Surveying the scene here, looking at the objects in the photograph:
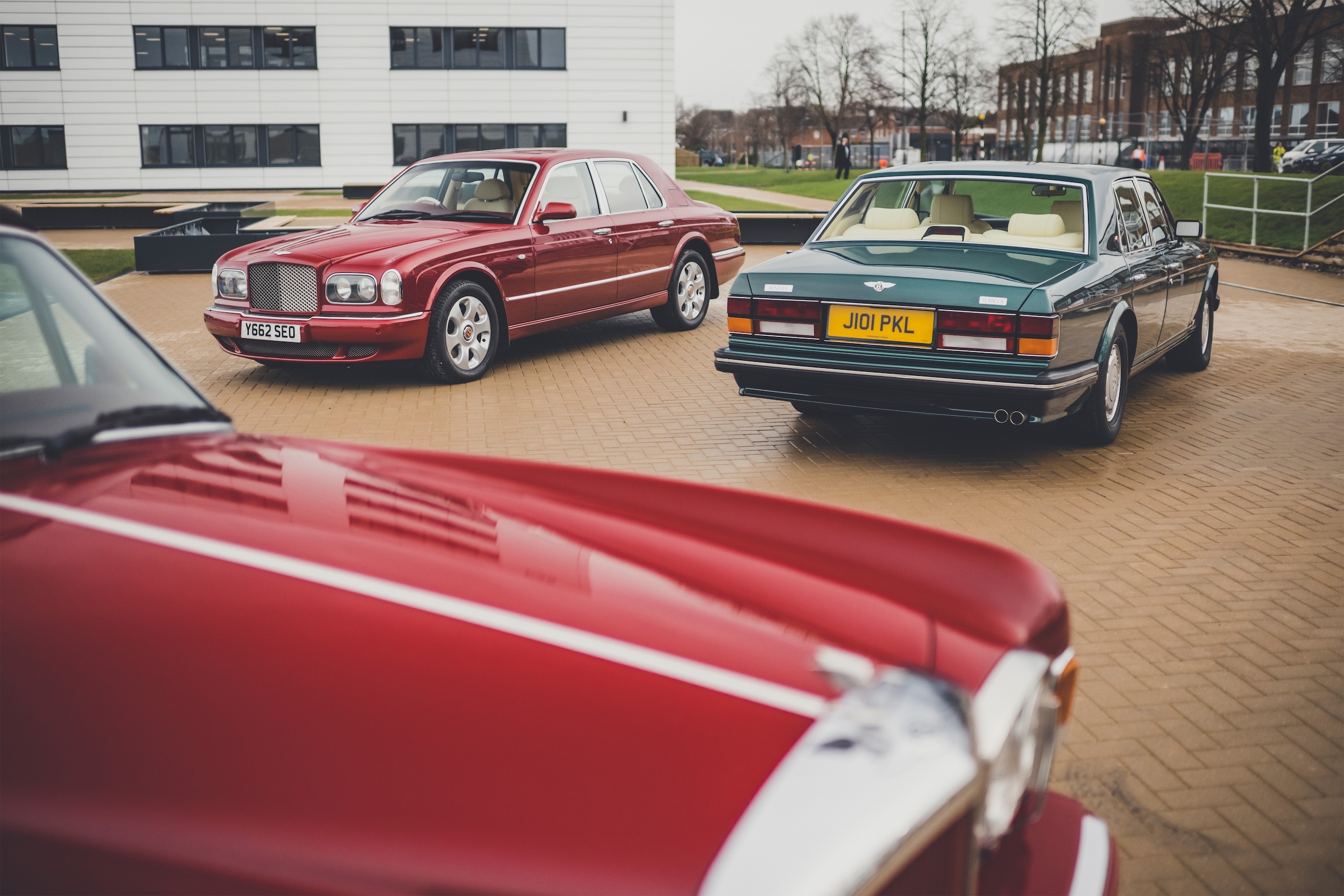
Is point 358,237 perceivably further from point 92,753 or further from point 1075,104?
point 1075,104

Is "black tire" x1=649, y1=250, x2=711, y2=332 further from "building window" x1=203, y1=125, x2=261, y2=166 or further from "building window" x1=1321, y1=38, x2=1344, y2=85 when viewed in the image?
"building window" x1=1321, y1=38, x2=1344, y2=85

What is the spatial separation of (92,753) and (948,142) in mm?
110099

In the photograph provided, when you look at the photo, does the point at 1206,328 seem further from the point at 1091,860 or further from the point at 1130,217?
the point at 1091,860

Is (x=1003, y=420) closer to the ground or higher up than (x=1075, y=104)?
closer to the ground

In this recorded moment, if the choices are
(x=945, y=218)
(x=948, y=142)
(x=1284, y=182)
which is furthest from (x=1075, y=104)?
(x=945, y=218)

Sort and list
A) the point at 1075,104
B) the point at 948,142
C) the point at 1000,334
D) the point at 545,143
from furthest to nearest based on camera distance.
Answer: the point at 948,142, the point at 1075,104, the point at 545,143, the point at 1000,334

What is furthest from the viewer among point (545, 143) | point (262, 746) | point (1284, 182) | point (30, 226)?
point (545, 143)

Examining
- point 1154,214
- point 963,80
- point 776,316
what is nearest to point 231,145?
point 963,80

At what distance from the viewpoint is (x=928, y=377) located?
229 inches

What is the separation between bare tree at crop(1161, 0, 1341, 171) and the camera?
1193 inches

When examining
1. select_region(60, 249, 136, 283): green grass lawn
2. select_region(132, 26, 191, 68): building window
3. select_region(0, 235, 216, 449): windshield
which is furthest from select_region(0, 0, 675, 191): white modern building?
select_region(0, 235, 216, 449): windshield

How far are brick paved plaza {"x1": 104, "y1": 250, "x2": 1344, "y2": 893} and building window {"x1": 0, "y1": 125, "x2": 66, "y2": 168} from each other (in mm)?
34915

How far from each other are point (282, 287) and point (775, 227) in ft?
44.4

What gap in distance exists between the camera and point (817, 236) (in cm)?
717
